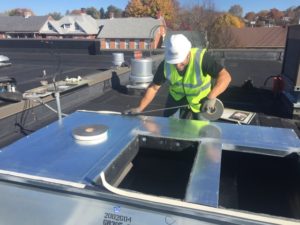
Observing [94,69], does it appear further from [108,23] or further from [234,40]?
[108,23]

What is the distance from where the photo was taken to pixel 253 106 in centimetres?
772

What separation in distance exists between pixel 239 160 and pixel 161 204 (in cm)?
125

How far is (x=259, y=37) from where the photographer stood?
129 feet

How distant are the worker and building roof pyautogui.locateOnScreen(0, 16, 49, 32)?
54.4 m

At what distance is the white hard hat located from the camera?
138 inches

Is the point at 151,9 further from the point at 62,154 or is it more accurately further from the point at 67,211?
the point at 67,211

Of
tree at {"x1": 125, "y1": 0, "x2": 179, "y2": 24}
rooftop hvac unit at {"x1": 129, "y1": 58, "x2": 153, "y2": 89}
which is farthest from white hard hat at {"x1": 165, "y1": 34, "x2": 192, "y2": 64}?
tree at {"x1": 125, "y1": 0, "x2": 179, "y2": 24}

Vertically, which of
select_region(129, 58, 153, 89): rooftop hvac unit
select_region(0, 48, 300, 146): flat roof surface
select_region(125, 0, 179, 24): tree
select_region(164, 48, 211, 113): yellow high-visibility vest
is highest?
select_region(125, 0, 179, 24): tree

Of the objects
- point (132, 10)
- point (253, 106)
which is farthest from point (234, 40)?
point (132, 10)

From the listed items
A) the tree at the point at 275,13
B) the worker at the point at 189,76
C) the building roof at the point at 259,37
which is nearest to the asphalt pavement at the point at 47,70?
the worker at the point at 189,76

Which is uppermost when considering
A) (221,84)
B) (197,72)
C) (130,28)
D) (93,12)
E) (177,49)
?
(93,12)

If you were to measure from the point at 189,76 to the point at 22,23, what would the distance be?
56.3 meters

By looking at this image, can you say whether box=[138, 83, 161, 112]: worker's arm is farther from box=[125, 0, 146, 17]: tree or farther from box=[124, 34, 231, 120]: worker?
box=[125, 0, 146, 17]: tree

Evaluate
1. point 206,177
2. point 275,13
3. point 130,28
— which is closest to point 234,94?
point 206,177
